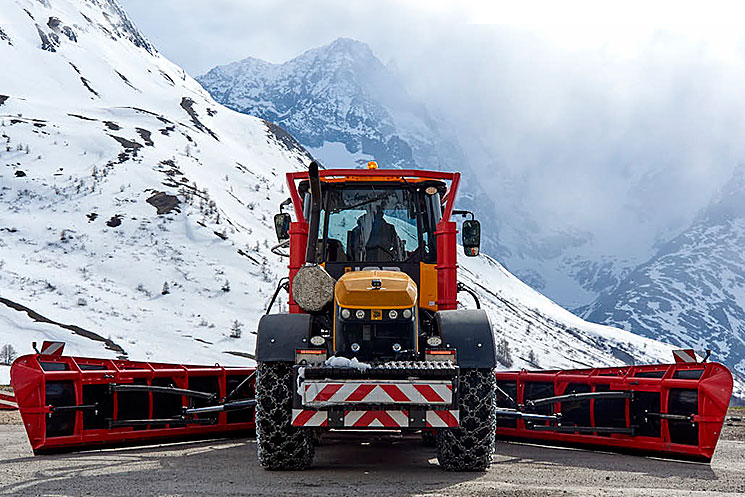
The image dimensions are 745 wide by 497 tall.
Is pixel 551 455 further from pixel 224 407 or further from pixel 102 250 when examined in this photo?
pixel 102 250

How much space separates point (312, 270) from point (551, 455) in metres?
3.77

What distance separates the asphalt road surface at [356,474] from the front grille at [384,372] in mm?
901

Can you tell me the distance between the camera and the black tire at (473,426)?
7.43m

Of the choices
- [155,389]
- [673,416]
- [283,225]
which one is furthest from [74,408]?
[673,416]

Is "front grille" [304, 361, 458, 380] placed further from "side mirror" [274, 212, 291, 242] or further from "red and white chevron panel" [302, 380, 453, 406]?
"side mirror" [274, 212, 291, 242]

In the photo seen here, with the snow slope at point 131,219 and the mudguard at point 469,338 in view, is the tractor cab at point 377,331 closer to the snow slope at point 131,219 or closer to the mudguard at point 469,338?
the mudguard at point 469,338

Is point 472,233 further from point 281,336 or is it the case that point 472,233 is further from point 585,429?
point 585,429

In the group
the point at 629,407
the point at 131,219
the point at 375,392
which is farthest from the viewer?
the point at 131,219

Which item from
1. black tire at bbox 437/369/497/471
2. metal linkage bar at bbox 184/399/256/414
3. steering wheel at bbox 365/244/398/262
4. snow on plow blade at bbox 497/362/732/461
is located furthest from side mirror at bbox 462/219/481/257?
metal linkage bar at bbox 184/399/256/414

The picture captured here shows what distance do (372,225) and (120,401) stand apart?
3.66m

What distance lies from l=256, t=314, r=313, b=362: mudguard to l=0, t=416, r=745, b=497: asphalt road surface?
1.08 metres

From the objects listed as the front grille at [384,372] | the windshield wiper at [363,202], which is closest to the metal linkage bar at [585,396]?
the front grille at [384,372]

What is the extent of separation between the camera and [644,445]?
8.95 meters

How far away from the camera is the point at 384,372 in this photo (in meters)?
6.94
